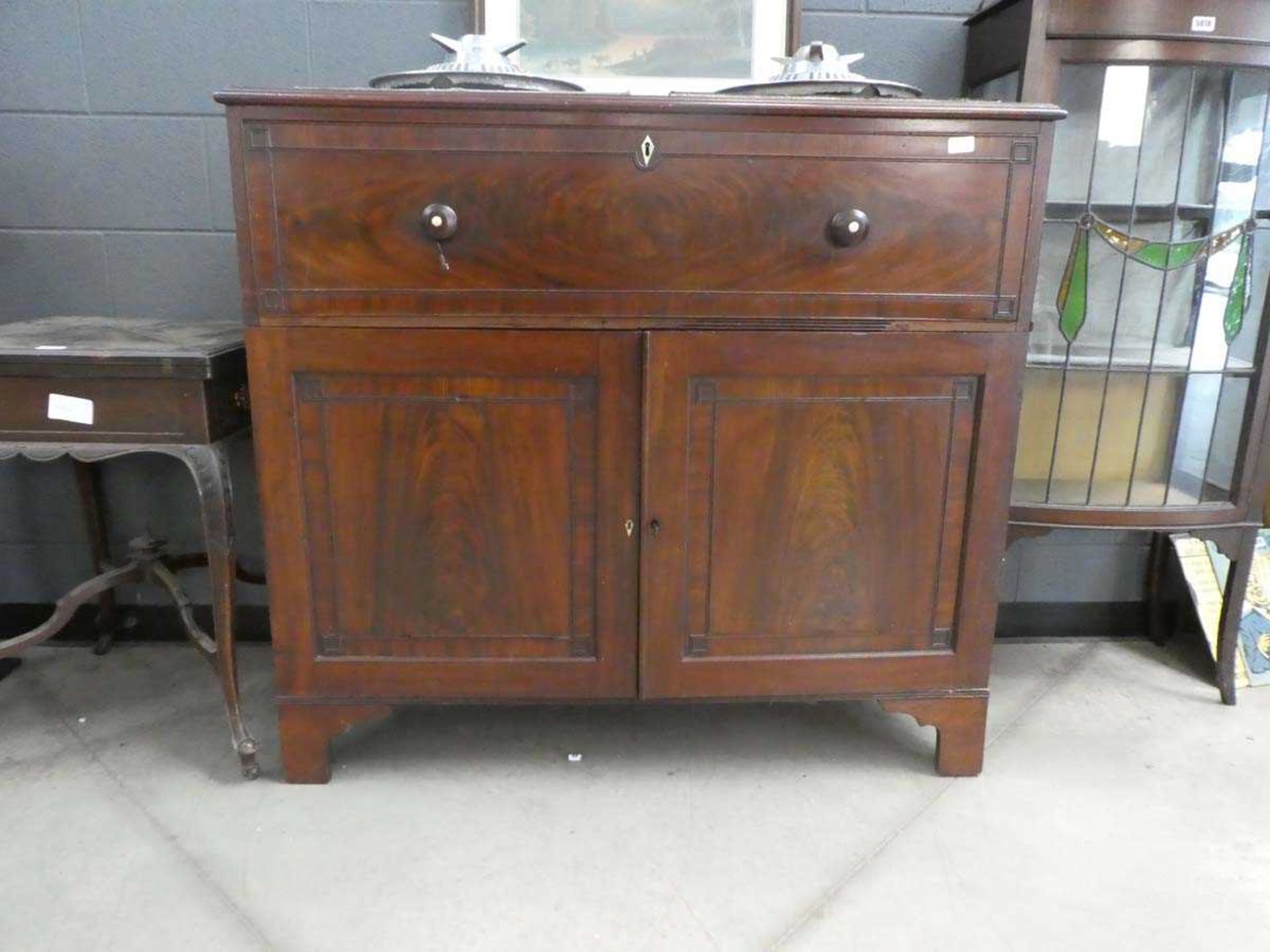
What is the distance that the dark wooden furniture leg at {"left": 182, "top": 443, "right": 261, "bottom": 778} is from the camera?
4.64 feet

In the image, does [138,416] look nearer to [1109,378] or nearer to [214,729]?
[214,729]

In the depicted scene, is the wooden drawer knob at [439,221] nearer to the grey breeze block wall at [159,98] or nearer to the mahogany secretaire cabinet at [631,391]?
the mahogany secretaire cabinet at [631,391]

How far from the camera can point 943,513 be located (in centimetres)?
144

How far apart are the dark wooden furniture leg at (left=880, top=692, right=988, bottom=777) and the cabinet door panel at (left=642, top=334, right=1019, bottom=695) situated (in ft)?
0.17

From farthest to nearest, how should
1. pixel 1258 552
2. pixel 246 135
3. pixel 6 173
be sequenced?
pixel 1258 552 → pixel 6 173 → pixel 246 135

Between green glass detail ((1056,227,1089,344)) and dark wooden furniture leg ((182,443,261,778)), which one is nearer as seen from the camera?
dark wooden furniture leg ((182,443,261,778))

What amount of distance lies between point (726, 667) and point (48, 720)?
1.30 metres

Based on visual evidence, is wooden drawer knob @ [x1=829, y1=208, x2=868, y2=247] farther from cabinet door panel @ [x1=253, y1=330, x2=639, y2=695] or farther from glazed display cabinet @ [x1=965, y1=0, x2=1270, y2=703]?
glazed display cabinet @ [x1=965, y1=0, x2=1270, y2=703]

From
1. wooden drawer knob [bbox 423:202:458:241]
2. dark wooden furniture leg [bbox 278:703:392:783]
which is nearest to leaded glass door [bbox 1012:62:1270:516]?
wooden drawer knob [bbox 423:202:458:241]

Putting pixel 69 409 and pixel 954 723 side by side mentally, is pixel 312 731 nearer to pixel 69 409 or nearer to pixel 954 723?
pixel 69 409

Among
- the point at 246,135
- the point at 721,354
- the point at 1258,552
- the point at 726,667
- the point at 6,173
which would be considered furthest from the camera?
the point at 1258,552

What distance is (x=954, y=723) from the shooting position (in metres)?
1.54

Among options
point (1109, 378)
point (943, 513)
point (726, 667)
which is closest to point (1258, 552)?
point (1109, 378)

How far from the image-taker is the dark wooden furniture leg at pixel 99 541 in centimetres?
193
